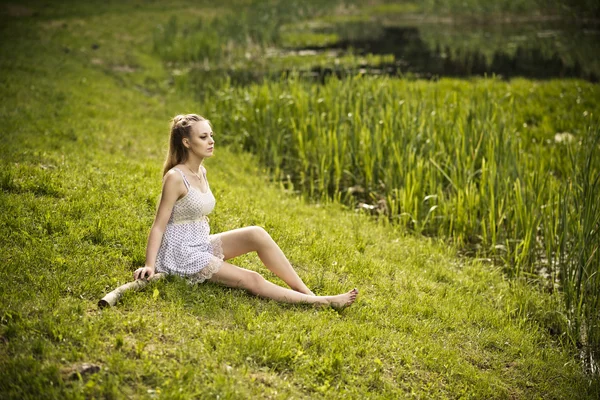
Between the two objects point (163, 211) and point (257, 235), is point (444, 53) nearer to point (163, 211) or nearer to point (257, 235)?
point (257, 235)

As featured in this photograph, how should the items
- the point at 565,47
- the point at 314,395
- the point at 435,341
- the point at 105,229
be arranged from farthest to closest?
the point at 565,47 < the point at 105,229 < the point at 435,341 < the point at 314,395

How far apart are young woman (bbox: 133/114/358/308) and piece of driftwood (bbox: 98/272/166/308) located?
5.9 inches

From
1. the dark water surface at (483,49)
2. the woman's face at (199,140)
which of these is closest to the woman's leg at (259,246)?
the woman's face at (199,140)

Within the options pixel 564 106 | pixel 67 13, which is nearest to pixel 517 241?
pixel 564 106

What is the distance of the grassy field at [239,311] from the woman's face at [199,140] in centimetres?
103

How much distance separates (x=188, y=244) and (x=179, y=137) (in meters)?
0.84

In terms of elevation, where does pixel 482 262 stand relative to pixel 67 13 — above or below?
below

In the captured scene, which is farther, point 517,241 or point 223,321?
point 517,241

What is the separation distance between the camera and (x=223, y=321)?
4445 mm

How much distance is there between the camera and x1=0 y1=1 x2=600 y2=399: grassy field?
12.4 ft

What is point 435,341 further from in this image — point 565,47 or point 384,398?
point 565,47

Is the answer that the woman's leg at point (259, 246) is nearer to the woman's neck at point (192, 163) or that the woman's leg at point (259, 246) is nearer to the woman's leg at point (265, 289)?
the woman's leg at point (265, 289)

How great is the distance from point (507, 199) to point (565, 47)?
1631 centimetres

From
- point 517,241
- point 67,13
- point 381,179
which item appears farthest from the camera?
point 67,13
